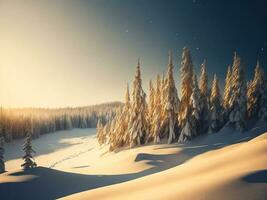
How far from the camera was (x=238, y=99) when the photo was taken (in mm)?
37812

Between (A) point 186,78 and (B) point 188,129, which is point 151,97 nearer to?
(A) point 186,78

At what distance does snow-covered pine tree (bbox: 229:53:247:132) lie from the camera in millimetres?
36719

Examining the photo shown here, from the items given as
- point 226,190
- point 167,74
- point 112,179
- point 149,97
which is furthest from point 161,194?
point 149,97

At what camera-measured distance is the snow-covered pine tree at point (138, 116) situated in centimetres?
4244

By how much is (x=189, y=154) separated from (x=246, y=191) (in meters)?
24.1

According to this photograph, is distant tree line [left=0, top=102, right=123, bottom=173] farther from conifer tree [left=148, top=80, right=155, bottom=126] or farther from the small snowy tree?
the small snowy tree

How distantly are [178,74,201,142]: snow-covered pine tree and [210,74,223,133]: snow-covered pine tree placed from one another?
247cm

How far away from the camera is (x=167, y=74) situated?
40.6 m

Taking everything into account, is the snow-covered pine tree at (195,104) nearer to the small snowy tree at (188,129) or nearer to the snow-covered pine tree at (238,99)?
the small snowy tree at (188,129)

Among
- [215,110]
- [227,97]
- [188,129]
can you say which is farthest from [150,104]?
[227,97]

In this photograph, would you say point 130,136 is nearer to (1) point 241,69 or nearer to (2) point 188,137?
(2) point 188,137

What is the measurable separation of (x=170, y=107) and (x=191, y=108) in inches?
133

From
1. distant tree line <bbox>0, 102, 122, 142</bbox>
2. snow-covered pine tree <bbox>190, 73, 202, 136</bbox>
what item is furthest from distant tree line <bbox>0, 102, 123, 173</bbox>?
snow-covered pine tree <bbox>190, 73, 202, 136</bbox>

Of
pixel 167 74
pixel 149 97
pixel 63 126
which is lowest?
pixel 63 126
